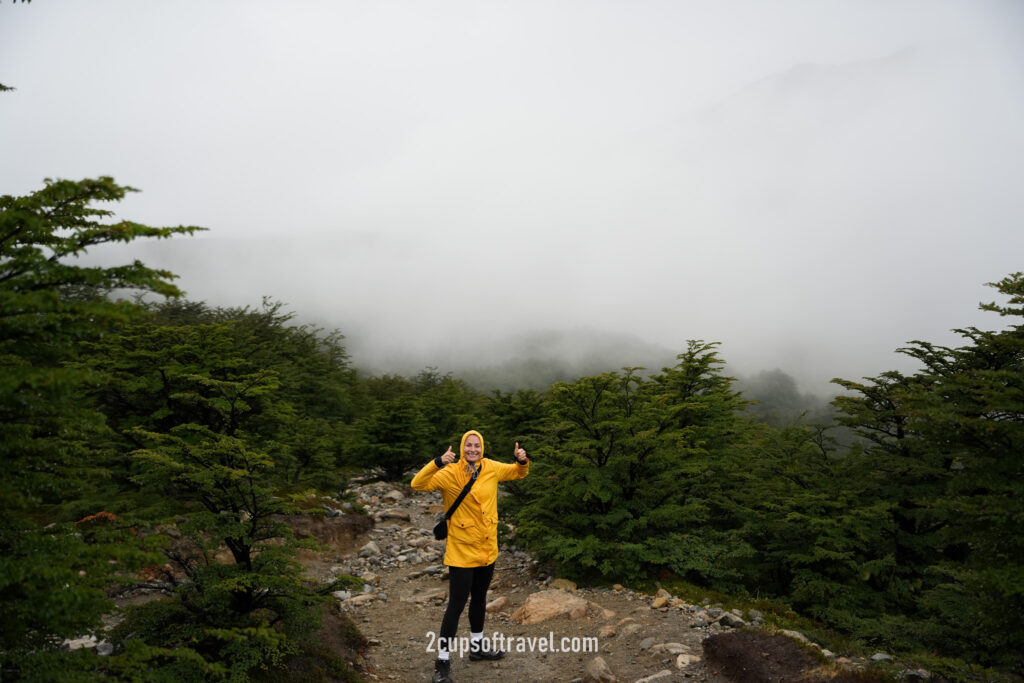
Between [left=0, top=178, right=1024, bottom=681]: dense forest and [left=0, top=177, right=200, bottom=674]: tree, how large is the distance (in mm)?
22

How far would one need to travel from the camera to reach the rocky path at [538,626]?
22.7ft

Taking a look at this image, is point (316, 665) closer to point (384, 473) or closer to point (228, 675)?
point (228, 675)

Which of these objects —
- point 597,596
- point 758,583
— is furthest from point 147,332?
point 758,583

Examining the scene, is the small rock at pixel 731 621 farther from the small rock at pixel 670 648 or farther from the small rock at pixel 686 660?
the small rock at pixel 686 660

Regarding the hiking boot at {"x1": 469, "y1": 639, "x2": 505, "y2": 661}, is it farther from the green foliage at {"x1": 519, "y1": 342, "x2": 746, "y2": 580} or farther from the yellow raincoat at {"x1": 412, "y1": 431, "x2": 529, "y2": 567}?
the green foliage at {"x1": 519, "y1": 342, "x2": 746, "y2": 580}

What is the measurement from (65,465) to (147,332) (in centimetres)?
976

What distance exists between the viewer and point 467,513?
6.14m

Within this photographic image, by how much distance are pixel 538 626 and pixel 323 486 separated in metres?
12.2

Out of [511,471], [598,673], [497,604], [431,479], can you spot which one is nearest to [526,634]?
[497,604]

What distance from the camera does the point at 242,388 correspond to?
268 inches

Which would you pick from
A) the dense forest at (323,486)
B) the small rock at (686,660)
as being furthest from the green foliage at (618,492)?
the small rock at (686,660)

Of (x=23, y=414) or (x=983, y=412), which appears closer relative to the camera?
(x=23, y=414)

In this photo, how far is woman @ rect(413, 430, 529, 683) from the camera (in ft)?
20.0

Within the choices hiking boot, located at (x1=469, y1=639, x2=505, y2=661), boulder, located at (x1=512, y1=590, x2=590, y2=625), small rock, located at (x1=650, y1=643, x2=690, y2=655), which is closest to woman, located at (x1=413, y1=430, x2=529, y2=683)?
hiking boot, located at (x1=469, y1=639, x2=505, y2=661)
